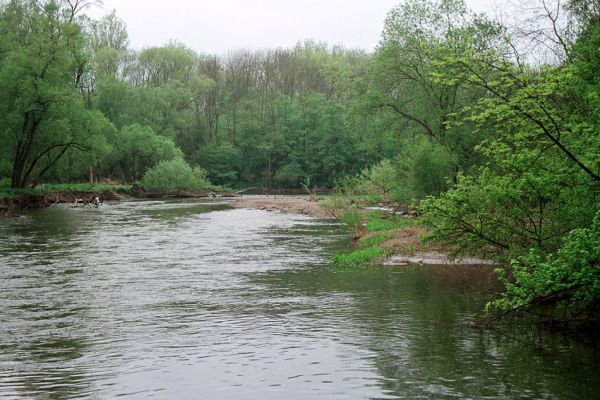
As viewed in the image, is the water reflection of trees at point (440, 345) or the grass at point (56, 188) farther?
the grass at point (56, 188)

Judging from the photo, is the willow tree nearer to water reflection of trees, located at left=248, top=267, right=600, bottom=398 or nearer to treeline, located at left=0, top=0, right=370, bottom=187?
treeline, located at left=0, top=0, right=370, bottom=187

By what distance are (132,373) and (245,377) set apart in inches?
78.6

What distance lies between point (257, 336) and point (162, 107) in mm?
81812

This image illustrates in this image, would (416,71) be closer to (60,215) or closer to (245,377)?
(60,215)

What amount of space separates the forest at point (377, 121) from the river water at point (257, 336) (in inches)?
59.1

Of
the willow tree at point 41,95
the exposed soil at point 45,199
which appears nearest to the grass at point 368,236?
the exposed soil at point 45,199

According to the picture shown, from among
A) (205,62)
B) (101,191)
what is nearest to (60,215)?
(101,191)

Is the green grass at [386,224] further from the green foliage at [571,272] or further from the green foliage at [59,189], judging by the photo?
the green foliage at [59,189]

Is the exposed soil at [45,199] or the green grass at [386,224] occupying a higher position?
the exposed soil at [45,199]

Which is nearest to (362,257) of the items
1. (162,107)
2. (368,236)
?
(368,236)

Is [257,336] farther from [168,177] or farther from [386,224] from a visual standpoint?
[168,177]

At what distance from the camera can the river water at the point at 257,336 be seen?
391 inches

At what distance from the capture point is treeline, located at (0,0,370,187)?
5344cm

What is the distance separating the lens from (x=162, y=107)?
298 ft
